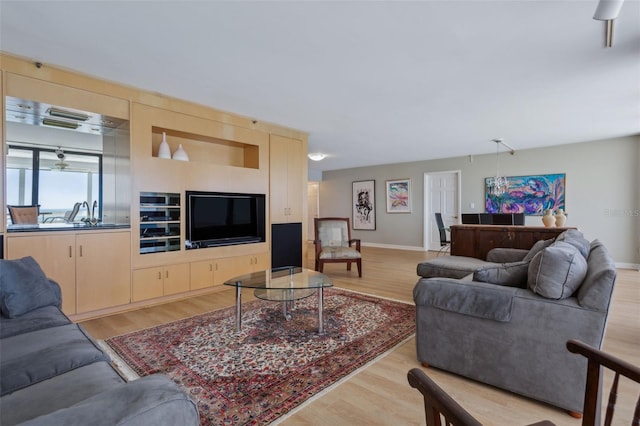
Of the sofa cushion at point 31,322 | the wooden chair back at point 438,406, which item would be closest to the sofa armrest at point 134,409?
the wooden chair back at point 438,406

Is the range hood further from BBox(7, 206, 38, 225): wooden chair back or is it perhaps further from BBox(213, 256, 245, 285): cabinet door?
BBox(213, 256, 245, 285): cabinet door

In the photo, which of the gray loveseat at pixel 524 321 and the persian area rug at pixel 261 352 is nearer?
the gray loveseat at pixel 524 321

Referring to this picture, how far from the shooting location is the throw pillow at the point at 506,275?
2.05 meters

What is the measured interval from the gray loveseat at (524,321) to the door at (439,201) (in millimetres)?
5748

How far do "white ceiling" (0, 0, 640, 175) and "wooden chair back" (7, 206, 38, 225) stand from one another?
5.01 feet

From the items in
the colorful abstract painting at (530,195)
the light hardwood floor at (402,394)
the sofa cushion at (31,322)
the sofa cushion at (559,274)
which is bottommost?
the light hardwood floor at (402,394)

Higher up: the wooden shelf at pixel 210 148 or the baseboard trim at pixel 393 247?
the wooden shelf at pixel 210 148

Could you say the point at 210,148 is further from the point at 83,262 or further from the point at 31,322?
the point at 31,322

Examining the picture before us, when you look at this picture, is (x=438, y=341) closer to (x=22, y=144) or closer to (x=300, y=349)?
(x=300, y=349)

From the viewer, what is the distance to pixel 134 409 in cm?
65

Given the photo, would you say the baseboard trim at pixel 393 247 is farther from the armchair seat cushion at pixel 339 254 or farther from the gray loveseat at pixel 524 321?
the gray loveseat at pixel 524 321

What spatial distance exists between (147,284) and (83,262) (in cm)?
68

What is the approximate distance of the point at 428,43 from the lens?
255 centimetres

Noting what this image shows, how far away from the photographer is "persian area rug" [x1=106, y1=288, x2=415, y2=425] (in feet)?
6.05
